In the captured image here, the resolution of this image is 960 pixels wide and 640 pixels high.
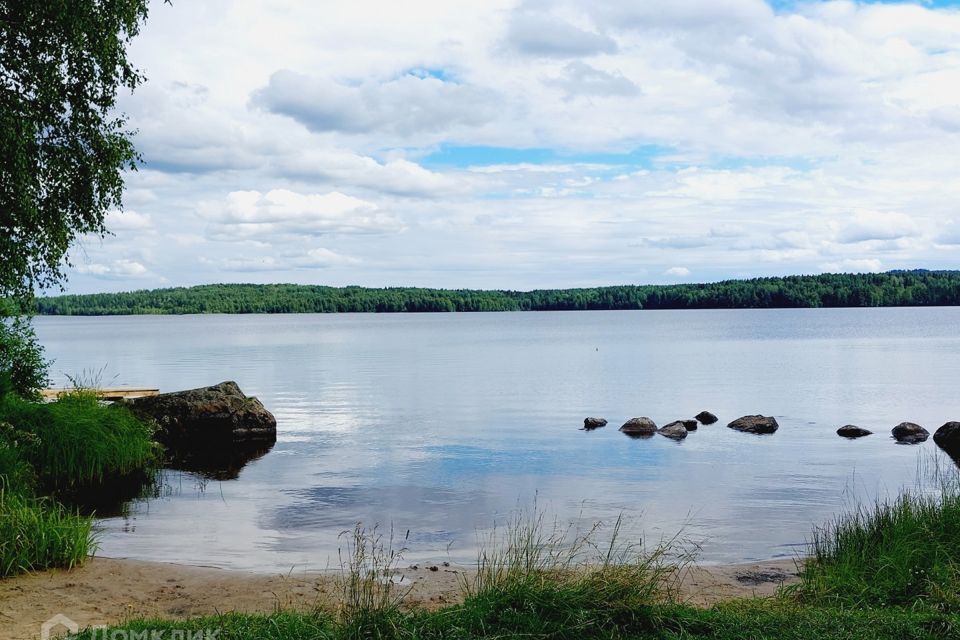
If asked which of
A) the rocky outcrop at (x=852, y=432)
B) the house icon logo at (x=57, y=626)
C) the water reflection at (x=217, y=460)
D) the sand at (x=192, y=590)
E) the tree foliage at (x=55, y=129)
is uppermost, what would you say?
the tree foliage at (x=55, y=129)

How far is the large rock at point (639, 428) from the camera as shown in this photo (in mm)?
31891

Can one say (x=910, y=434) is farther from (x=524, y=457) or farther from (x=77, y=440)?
(x=77, y=440)

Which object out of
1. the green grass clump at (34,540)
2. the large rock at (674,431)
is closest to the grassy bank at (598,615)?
the green grass clump at (34,540)

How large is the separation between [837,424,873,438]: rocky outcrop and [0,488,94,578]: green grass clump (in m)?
27.6

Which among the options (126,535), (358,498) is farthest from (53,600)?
(358,498)

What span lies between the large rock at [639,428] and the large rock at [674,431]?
0.35m

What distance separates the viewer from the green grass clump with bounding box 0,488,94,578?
36.0ft

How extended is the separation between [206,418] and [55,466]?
27.6 ft

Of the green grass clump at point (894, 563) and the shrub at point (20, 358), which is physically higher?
the shrub at point (20, 358)

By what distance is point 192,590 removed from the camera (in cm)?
1143

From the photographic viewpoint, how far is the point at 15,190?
656 inches

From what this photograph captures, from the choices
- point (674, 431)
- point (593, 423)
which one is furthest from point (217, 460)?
point (674, 431)

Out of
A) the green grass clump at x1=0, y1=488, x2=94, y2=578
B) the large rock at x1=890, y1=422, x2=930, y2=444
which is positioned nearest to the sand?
the green grass clump at x1=0, y1=488, x2=94, y2=578

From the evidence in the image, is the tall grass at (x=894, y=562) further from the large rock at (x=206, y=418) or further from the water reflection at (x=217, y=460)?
the large rock at (x=206, y=418)
